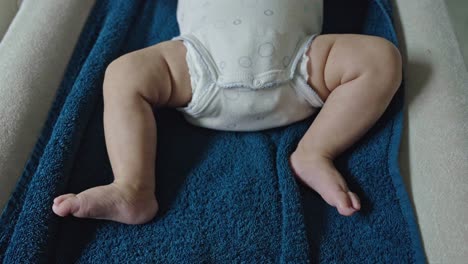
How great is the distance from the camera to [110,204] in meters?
0.71

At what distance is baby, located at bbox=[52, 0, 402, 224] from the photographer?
78 centimetres

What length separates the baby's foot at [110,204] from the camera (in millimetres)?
697

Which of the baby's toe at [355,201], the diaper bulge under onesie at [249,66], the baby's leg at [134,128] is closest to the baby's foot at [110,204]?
the baby's leg at [134,128]

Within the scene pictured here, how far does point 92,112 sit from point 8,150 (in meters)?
0.17

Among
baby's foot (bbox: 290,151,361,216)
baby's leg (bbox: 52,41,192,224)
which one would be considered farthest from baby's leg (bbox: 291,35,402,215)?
baby's leg (bbox: 52,41,192,224)

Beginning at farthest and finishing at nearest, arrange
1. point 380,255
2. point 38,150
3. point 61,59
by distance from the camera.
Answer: point 61,59, point 38,150, point 380,255

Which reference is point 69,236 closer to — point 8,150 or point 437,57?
point 8,150

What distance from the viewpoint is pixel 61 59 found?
3.19ft

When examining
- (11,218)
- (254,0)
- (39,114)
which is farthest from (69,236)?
(254,0)

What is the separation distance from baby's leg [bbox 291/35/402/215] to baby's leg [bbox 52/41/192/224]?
233 millimetres

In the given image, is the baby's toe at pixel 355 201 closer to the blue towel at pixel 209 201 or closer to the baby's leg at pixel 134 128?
the blue towel at pixel 209 201

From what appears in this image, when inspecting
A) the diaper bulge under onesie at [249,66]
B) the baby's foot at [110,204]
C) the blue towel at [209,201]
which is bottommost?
the blue towel at [209,201]

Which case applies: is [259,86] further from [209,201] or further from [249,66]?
[209,201]

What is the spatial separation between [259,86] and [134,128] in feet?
0.73
